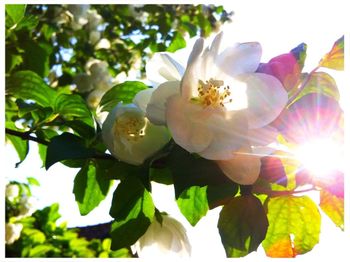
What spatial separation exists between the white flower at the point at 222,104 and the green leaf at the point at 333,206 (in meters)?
0.13

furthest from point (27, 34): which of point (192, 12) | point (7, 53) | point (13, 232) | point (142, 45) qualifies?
point (13, 232)

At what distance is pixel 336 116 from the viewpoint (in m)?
0.67

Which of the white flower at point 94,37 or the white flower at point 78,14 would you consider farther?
the white flower at point 94,37

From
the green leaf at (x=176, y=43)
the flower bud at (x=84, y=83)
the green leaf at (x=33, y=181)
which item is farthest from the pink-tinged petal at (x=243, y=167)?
the green leaf at (x=33, y=181)

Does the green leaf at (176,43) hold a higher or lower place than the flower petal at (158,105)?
higher

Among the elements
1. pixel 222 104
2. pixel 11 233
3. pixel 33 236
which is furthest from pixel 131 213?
pixel 33 236

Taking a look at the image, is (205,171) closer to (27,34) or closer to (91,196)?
(91,196)

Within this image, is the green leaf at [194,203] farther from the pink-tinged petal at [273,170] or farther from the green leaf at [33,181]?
the green leaf at [33,181]

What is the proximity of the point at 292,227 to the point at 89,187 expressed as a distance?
312 mm

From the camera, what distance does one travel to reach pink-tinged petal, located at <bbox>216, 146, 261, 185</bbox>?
1.98 feet

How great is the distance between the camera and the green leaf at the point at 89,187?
30.9 inches

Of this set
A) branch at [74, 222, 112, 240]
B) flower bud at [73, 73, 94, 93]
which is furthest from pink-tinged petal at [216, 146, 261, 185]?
branch at [74, 222, 112, 240]

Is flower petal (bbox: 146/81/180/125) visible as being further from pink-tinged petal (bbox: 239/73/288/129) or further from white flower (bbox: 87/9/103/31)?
white flower (bbox: 87/9/103/31)

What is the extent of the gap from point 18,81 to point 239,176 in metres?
0.65
